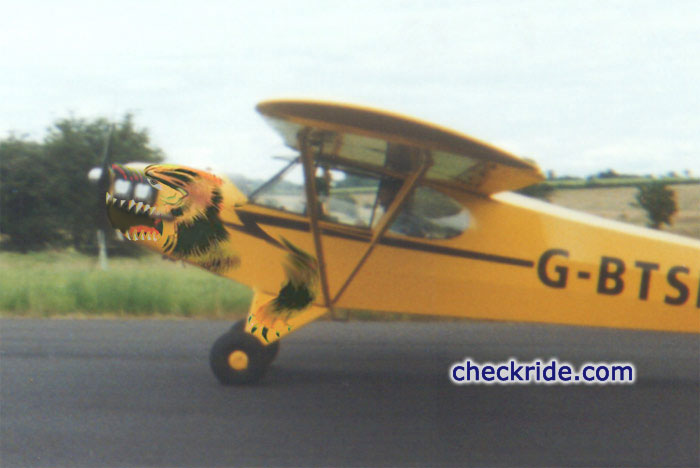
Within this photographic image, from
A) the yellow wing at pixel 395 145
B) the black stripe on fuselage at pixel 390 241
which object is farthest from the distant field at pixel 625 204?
the yellow wing at pixel 395 145

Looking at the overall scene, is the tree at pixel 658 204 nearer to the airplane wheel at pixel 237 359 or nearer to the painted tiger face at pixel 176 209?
the airplane wheel at pixel 237 359

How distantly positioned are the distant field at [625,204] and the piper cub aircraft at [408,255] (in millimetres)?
7540

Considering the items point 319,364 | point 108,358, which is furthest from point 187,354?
point 319,364

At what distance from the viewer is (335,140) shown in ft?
15.5

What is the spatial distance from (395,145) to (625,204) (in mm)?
10375

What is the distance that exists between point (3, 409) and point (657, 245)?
5054 mm

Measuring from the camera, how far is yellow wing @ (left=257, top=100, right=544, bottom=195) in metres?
3.92

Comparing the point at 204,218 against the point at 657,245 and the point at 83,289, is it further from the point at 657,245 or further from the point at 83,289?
the point at 83,289

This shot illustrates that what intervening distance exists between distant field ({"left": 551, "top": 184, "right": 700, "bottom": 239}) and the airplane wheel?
930cm

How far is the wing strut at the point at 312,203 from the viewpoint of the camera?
185 inches

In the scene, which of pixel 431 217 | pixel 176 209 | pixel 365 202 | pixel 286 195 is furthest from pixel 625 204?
pixel 176 209

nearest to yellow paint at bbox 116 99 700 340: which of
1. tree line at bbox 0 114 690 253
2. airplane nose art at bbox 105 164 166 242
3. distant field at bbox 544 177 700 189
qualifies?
airplane nose art at bbox 105 164 166 242

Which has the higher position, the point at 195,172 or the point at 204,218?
the point at 195,172

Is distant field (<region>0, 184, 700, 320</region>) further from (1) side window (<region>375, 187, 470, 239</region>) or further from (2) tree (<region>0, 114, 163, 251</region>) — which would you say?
(1) side window (<region>375, 187, 470, 239</region>)
